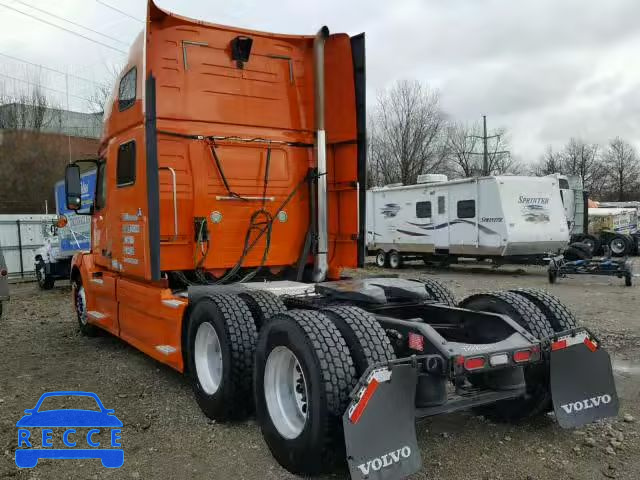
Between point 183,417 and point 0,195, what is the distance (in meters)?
16.6

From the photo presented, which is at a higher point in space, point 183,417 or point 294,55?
point 294,55

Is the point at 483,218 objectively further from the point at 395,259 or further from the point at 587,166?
the point at 587,166

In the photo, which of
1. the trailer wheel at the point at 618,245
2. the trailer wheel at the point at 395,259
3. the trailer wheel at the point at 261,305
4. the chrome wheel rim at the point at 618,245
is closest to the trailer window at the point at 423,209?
the trailer wheel at the point at 395,259

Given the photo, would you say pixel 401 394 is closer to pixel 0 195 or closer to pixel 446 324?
pixel 446 324

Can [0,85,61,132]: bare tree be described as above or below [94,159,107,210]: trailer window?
above

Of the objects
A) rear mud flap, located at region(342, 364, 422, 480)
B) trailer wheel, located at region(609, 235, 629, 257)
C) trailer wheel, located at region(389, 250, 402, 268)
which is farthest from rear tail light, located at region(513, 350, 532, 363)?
trailer wheel, located at region(609, 235, 629, 257)

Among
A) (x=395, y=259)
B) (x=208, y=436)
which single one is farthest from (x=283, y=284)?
(x=395, y=259)

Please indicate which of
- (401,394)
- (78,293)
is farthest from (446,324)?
(78,293)

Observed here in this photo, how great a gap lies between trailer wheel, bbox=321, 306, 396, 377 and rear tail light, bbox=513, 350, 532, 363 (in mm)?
785

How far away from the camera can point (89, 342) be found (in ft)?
24.9

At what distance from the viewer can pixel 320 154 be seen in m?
6.11

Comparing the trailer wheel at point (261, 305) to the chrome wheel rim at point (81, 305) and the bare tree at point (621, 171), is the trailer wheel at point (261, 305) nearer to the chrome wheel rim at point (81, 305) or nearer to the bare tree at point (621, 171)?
the chrome wheel rim at point (81, 305)

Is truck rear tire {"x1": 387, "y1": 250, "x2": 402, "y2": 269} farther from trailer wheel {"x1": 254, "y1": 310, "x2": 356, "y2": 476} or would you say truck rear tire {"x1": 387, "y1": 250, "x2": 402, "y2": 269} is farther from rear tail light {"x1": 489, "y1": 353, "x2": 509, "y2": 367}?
rear tail light {"x1": 489, "y1": 353, "x2": 509, "y2": 367}

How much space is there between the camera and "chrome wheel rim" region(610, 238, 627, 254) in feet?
72.8
